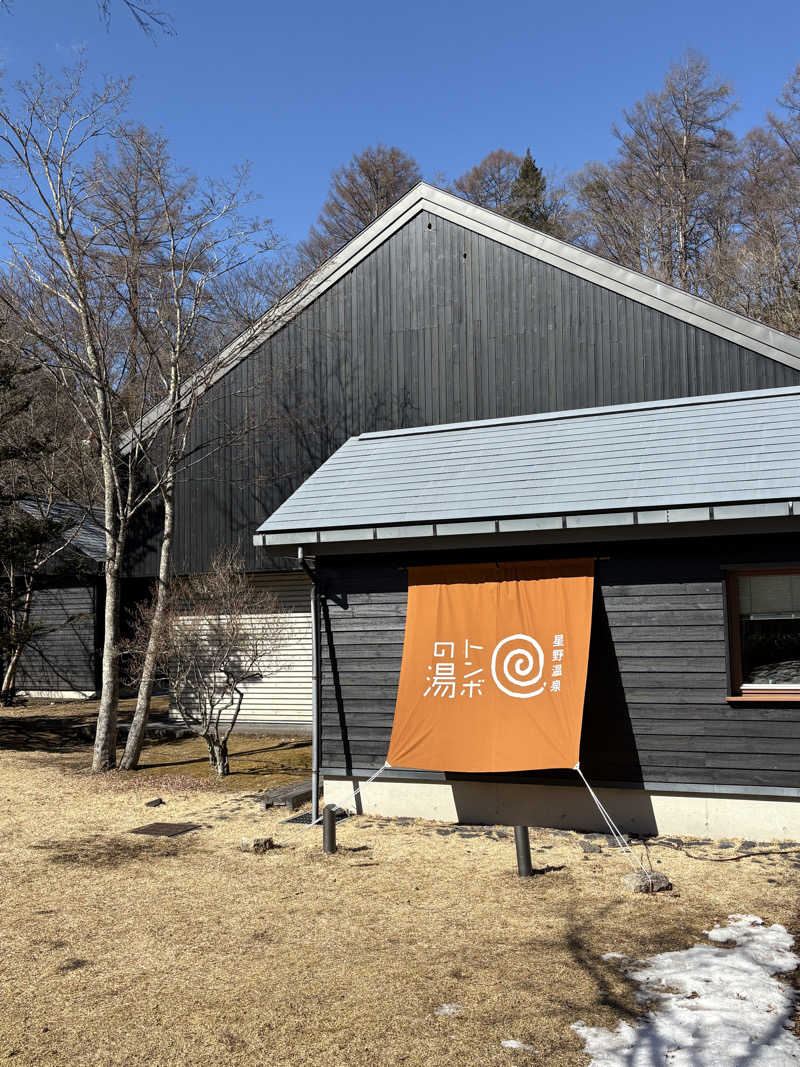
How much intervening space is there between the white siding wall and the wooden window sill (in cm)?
1086

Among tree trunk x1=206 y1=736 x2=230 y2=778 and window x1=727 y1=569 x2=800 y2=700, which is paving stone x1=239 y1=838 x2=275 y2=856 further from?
window x1=727 y1=569 x2=800 y2=700

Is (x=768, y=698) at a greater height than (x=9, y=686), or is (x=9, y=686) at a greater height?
(x=768, y=698)

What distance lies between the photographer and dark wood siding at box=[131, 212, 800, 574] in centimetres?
1442

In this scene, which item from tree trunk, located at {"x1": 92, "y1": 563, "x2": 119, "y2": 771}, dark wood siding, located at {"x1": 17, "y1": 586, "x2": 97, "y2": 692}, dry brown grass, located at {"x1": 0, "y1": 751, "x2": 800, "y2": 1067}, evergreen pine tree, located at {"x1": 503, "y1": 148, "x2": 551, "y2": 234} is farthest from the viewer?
evergreen pine tree, located at {"x1": 503, "y1": 148, "x2": 551, "y2": 234}

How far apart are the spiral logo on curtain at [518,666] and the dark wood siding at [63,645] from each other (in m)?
15.7

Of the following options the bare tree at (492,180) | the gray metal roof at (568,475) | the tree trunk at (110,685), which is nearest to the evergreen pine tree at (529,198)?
the bare tree at (492,180)

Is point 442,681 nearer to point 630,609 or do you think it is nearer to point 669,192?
point 630,609

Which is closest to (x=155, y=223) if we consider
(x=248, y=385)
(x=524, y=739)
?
(x=248, y=385)

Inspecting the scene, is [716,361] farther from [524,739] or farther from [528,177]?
[528,177]

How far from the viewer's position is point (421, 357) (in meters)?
16.1

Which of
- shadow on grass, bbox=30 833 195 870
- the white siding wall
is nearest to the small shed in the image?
shadow on grass, bbox=30 833 195 870

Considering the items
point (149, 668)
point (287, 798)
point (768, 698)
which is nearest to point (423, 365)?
point (149, 668)

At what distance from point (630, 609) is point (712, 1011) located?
15.9ft

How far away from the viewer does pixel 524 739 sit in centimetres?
940
